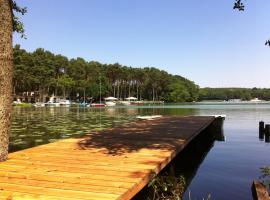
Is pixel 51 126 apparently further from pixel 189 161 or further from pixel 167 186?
pixel 167 186

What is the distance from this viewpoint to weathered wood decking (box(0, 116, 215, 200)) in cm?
479

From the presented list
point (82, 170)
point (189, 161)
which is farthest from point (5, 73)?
point (189, 161)

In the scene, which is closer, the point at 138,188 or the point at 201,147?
the point at 138,188

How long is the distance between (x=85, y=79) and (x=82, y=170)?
116708 mm

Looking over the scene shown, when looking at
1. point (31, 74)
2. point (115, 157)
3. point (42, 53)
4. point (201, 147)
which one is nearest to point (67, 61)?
point (42, 53)

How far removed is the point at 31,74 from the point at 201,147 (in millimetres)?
88206

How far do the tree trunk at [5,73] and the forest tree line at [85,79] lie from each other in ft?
268

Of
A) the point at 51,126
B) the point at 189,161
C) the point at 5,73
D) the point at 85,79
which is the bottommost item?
the point at 189,161

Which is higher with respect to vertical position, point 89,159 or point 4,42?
point 4,42

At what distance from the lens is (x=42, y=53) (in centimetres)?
10769

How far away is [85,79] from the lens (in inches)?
4779

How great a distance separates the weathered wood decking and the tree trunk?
0.61 m

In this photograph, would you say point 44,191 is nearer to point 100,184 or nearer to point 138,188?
point 100,184

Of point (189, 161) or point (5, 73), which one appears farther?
point (189, 161)
